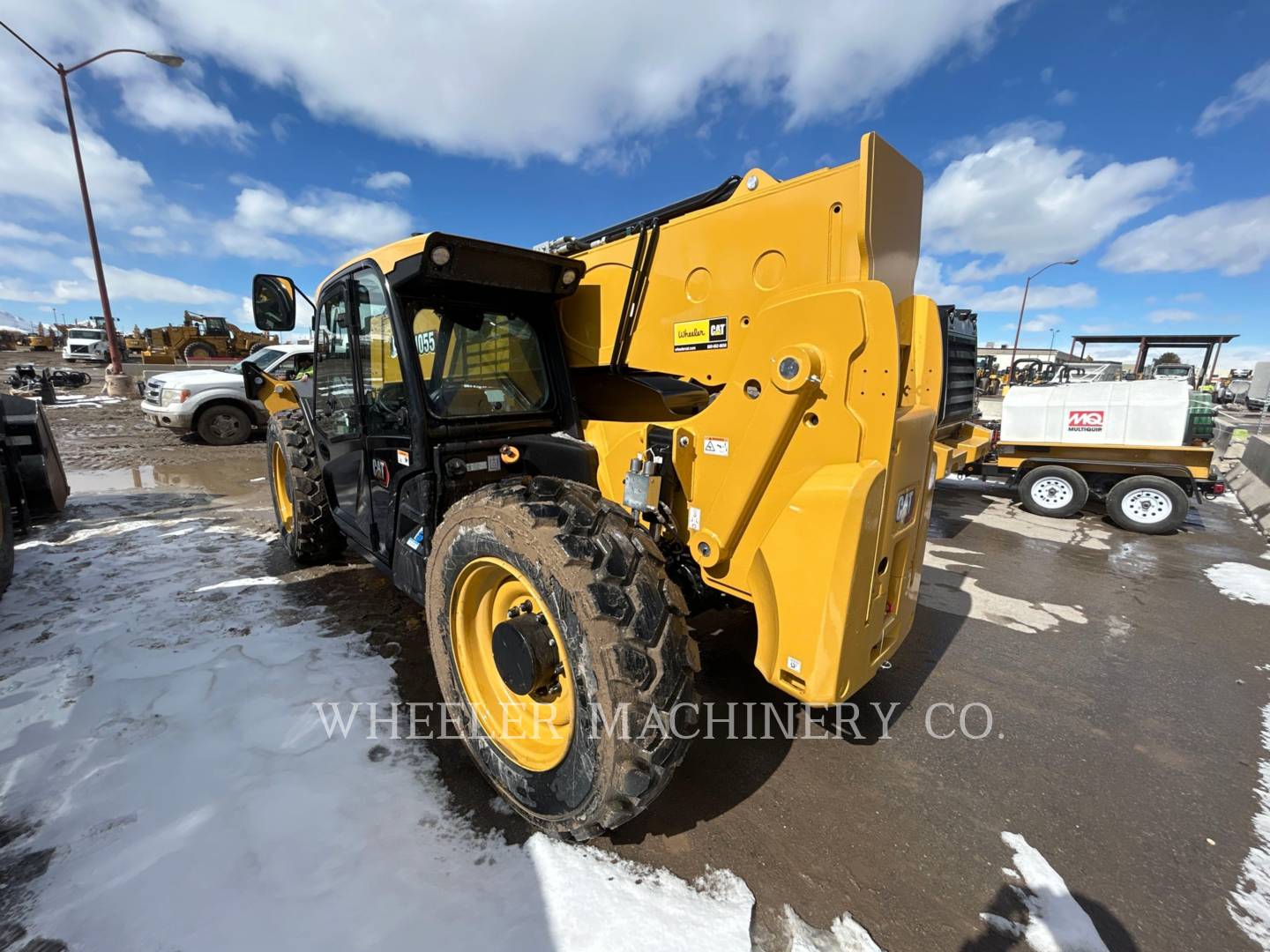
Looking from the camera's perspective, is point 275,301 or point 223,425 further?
point 223,425

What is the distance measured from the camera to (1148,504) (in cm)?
709

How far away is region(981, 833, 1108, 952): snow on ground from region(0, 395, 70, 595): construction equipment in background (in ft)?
24.4

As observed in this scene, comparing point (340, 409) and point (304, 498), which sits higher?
point (340, 409)

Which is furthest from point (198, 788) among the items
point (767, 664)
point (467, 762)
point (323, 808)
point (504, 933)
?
point (767, 664)

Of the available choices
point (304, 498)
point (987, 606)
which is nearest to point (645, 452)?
point (304, 498)

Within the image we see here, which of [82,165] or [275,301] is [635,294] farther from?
[82,165]

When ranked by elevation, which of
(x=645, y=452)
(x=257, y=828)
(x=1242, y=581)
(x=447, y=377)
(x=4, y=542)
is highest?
(x=447, y=377)

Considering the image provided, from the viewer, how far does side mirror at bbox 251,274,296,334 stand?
3.58m

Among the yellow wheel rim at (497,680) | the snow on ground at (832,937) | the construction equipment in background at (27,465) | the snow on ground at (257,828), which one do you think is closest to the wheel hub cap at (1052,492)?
the snow on ground at (832,937)

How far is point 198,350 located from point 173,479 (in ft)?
88.0

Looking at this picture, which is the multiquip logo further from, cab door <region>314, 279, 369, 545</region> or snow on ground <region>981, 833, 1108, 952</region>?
cab door <region>314, 279, 369, 545</region>

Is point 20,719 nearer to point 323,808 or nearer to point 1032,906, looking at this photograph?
point 323,808

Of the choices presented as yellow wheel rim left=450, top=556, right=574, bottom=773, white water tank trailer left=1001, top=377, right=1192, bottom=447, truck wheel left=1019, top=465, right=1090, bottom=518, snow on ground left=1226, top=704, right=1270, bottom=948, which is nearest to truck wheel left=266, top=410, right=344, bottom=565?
yellow wheel rim left=450, top=556, right=574, bottom=773

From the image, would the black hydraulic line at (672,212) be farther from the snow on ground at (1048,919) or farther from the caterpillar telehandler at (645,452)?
the snow on ground at (1048,919)
